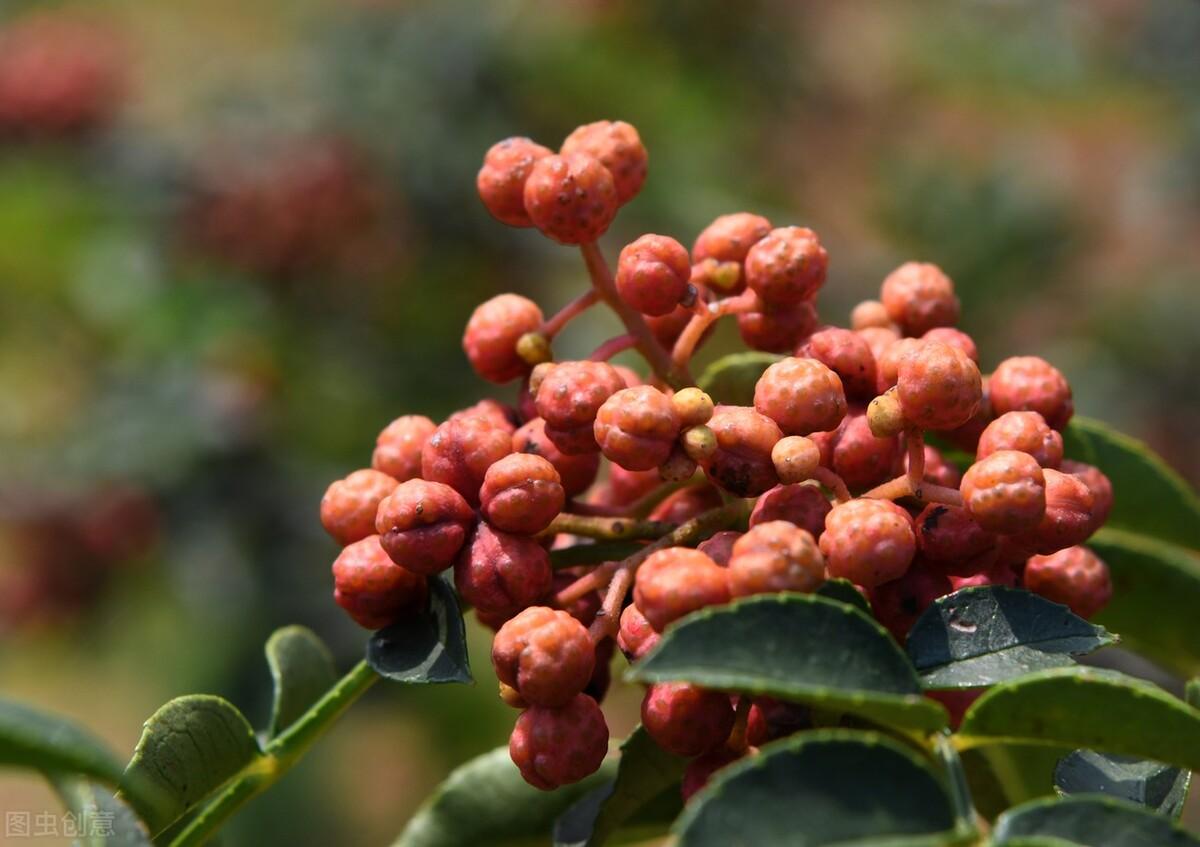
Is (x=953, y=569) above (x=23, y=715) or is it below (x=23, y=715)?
below

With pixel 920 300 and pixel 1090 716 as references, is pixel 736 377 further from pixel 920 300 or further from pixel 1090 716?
pixel 1090 716

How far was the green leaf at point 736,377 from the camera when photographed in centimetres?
154

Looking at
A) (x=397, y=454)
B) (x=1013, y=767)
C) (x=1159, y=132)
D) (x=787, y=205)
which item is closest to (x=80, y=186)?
(x=787, y=205)

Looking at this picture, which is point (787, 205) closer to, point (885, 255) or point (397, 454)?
point (885, 255)

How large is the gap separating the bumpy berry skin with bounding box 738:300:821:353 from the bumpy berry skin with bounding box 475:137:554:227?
0.27m

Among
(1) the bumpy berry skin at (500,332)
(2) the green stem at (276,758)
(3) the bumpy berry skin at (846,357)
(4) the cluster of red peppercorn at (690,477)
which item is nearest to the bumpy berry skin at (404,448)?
(4) the cluster of red peppercorn at (690,477)

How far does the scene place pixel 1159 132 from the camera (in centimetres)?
534

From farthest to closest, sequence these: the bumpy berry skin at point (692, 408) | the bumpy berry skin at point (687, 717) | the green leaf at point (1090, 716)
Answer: the bumpy berry skin at point (692, 408), the bumpy berry skin at point (687, 717), the green leaf at point (1090, 716)

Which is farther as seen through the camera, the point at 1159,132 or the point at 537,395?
the point at 1159,132

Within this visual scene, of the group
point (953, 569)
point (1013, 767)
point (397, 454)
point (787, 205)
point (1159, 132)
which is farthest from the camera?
point (1159, 132)

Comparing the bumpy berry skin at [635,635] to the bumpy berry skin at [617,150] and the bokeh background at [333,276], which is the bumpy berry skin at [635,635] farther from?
the bokeh background at [333,276]

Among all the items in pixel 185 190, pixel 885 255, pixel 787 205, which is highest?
pixel 185 190

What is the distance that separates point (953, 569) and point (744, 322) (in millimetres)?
361

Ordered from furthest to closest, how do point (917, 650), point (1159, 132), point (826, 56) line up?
point (826, 56), point (1159, 132), point (917, 650)
